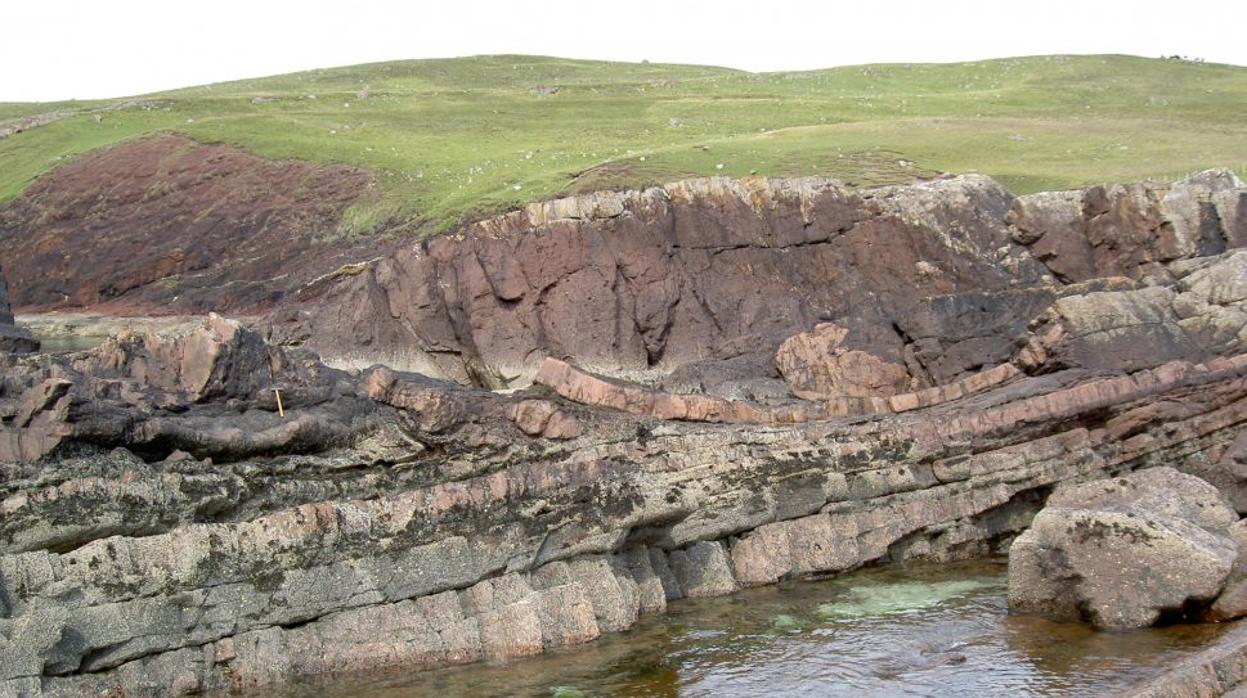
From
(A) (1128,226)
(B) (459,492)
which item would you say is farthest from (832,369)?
(B) (459,492)

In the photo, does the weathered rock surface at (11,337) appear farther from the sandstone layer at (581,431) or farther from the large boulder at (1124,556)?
the large boulder at (1124,556)

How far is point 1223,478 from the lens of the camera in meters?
23.4

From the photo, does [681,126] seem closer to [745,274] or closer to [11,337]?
[745,274]

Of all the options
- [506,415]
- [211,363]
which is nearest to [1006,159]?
[506,415]

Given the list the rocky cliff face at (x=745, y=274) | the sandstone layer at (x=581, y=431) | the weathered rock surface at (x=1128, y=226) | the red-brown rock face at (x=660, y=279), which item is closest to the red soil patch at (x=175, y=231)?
the red-brown rock face at (x=660, y=279)

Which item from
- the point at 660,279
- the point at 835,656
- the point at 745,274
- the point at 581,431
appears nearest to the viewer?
the point at 835,656

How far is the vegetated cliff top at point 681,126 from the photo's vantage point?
164ft

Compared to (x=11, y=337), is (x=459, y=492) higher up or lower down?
lower down

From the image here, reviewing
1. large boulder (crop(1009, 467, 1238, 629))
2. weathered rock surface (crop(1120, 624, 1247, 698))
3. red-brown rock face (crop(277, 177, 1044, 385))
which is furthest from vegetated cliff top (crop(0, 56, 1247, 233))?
weathered rock surface (crop(1120, 624, 1247, 698))

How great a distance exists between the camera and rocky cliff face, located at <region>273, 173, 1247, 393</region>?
25812 mm

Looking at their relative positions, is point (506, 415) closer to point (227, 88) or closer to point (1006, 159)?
point (1006, 159)

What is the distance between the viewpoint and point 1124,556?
18.9m

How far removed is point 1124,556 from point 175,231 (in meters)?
44.7

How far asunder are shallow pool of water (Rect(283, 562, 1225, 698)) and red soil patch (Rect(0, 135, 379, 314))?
2932 cm
